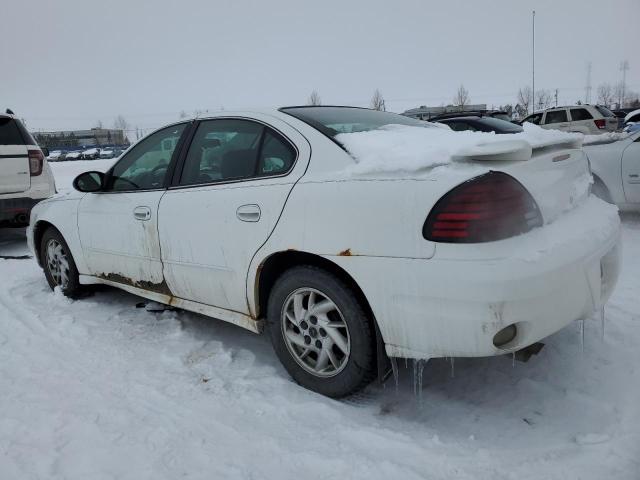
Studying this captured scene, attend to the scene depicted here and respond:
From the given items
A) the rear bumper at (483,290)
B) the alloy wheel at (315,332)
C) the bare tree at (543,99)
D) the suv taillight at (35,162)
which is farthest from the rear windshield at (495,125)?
the bare tree at (543,99)

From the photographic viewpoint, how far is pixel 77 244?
409 cm

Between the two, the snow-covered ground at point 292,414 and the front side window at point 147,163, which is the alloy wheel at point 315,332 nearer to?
the snow-covered ground at point 292,414

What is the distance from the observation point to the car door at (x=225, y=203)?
2.67m

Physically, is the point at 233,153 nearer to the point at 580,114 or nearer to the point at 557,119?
the point at 557,119

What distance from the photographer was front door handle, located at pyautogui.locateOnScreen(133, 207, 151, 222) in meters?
3.33

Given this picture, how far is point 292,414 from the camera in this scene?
2496mm

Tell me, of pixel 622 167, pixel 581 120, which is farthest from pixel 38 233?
pixel 581 120

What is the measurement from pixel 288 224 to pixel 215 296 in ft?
2.67

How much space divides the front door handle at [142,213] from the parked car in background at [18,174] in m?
3.80

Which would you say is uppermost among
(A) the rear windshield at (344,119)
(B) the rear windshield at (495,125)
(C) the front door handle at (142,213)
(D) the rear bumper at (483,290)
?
(A) the rear windshield at (344,119)

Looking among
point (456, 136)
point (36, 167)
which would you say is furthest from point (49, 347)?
point (36, 167)

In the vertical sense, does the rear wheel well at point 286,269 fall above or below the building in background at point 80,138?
below

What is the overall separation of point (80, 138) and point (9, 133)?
274 ft

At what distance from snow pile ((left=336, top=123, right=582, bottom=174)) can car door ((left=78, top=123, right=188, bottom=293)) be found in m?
1.45
